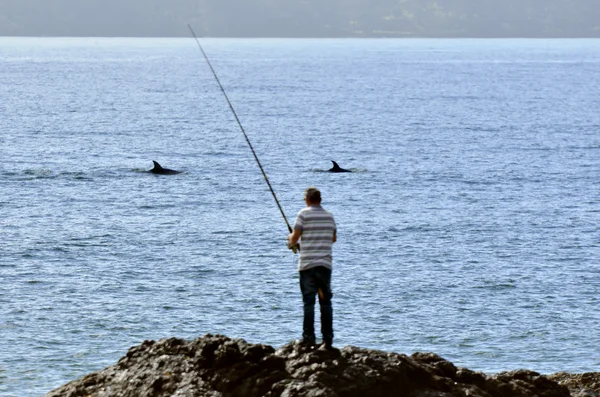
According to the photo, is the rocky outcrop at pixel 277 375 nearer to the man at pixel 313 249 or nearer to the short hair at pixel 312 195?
the man at pixel 313 249

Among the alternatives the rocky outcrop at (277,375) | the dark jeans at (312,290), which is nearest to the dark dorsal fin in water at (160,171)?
the rocky outcrop at (277,375)

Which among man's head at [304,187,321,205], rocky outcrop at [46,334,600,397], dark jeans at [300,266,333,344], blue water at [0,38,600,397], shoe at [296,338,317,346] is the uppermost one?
blue water at [0,38,600,397]

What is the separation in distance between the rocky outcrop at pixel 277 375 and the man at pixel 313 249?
675 mm

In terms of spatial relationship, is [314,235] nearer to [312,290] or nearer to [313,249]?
[313,249]

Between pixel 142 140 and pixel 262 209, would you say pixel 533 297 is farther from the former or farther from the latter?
pixel 142 140

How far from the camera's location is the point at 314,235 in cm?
1409

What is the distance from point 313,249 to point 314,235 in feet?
0.64

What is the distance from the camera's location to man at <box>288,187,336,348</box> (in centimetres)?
1402

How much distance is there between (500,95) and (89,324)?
315 ft

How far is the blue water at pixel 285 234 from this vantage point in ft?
85.8

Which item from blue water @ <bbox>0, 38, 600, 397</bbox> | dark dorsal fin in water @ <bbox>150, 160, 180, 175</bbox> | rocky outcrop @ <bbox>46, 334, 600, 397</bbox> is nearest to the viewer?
rocky outcrop @ <bbox>46, 334, 600, 397</bbox>

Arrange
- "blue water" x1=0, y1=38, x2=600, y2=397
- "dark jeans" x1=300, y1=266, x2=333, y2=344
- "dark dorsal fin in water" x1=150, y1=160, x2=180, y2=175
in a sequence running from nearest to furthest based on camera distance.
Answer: "dark jeans" x1=300, y1=266, x2=333, y2=344
"blue water" x1=0, y1=38, x2=600, y2=397
"dark dorsal fin in water" x1=150, y1=160, x2=180, y2=175

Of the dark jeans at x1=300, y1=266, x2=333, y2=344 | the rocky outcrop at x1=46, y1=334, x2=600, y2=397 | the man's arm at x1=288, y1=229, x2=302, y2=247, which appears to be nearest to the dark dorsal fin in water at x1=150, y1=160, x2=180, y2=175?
the rocky outcrop at x1=46, y1=334, x2=600, y2=397

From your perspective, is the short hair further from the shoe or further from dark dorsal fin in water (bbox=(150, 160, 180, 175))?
dark dorsal fin in water (bbox=(150, 160, 180, 175))
